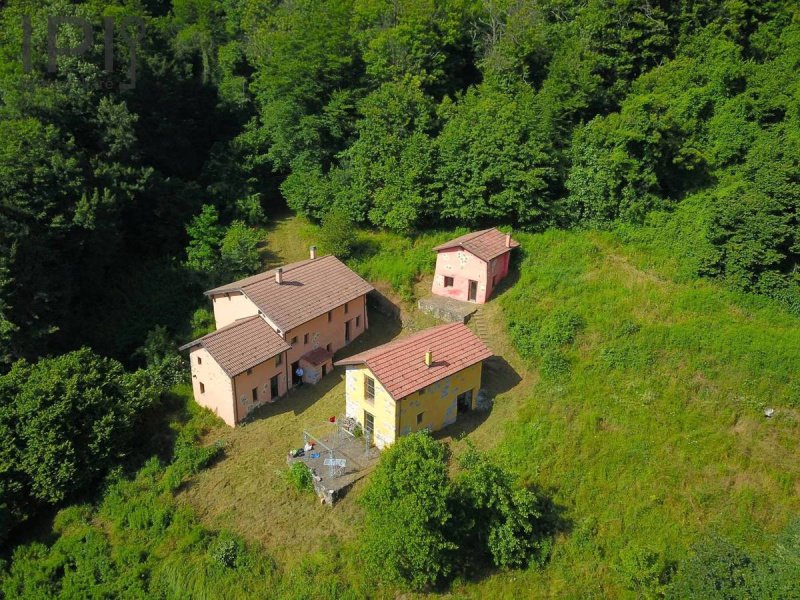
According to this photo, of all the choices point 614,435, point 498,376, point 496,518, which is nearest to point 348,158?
point 498,376

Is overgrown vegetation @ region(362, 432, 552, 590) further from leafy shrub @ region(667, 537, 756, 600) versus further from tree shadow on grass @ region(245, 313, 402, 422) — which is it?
tree shadow on grass @ region(245, 313, 402, 422)

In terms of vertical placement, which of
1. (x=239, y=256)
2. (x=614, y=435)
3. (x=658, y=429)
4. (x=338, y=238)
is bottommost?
(x=614, y=435)

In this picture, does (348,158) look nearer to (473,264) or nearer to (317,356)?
(473,264)

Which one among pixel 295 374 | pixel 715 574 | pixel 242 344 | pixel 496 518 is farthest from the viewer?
pixel 295 374

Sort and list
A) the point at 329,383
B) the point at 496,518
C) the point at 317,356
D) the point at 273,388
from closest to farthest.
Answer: the point at 496,518 → the point at 273,388 → the point at 329,383 → the point at 317,356

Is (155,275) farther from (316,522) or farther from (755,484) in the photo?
(755,484)

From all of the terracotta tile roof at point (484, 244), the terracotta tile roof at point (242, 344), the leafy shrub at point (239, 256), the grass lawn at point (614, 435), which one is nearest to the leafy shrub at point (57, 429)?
the terracotta tile roof at point (242, 344)

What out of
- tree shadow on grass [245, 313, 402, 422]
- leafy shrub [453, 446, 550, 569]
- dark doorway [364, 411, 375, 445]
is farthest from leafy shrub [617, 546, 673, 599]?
tree shadow on grass [245, 313, 402, 422]
